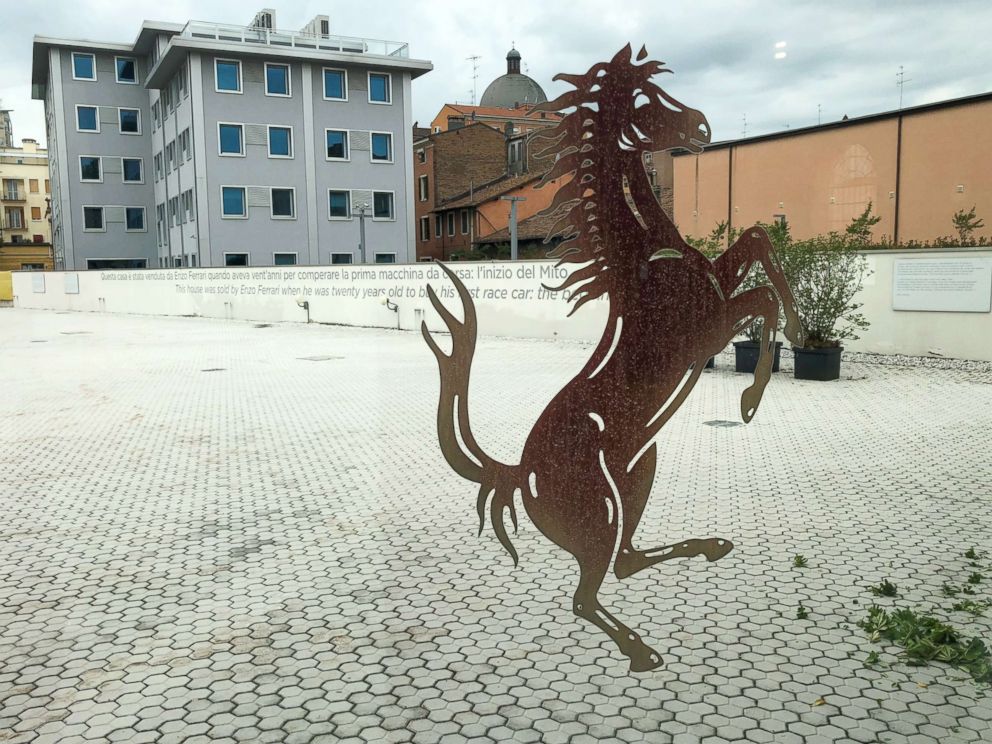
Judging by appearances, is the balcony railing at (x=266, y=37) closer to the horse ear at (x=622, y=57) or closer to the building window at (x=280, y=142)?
the building window at (x=280, y=142)

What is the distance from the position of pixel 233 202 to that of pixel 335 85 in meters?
8.42

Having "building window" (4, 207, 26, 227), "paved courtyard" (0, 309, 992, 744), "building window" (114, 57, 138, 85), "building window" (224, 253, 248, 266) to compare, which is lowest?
"paved courtyard" (0, 309, 992, 744)

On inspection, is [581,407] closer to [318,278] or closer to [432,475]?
[432,475]

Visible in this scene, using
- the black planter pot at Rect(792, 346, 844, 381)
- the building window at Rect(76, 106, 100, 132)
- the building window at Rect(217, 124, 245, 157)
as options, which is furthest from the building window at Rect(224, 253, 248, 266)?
the black planter pot at Rect(792, 346, 844, 381)

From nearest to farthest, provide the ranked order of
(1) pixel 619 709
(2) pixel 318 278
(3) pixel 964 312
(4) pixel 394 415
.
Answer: (1) pixel 619 709 → (4) pixel 394 415 → (3) pixel 964 312 → (2) pixel 318 278

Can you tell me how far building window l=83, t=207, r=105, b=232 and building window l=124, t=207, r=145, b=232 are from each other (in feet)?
4.61

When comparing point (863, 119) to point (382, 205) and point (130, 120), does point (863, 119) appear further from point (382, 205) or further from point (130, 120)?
point (130, 120)

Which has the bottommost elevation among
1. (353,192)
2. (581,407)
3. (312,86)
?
(581,407)

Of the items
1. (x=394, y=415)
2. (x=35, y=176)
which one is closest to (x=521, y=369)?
(x=394, y=415)

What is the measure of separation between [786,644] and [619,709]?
1.09 metres

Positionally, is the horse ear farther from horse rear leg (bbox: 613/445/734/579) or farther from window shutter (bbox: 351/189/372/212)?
window shutter (bbox: 351/189/372/212)

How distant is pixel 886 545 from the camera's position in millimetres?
6074

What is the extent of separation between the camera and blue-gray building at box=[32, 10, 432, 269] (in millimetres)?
47531

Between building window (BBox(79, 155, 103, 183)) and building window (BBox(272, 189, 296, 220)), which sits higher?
building window (BBox(79, 155, 103, 183))
